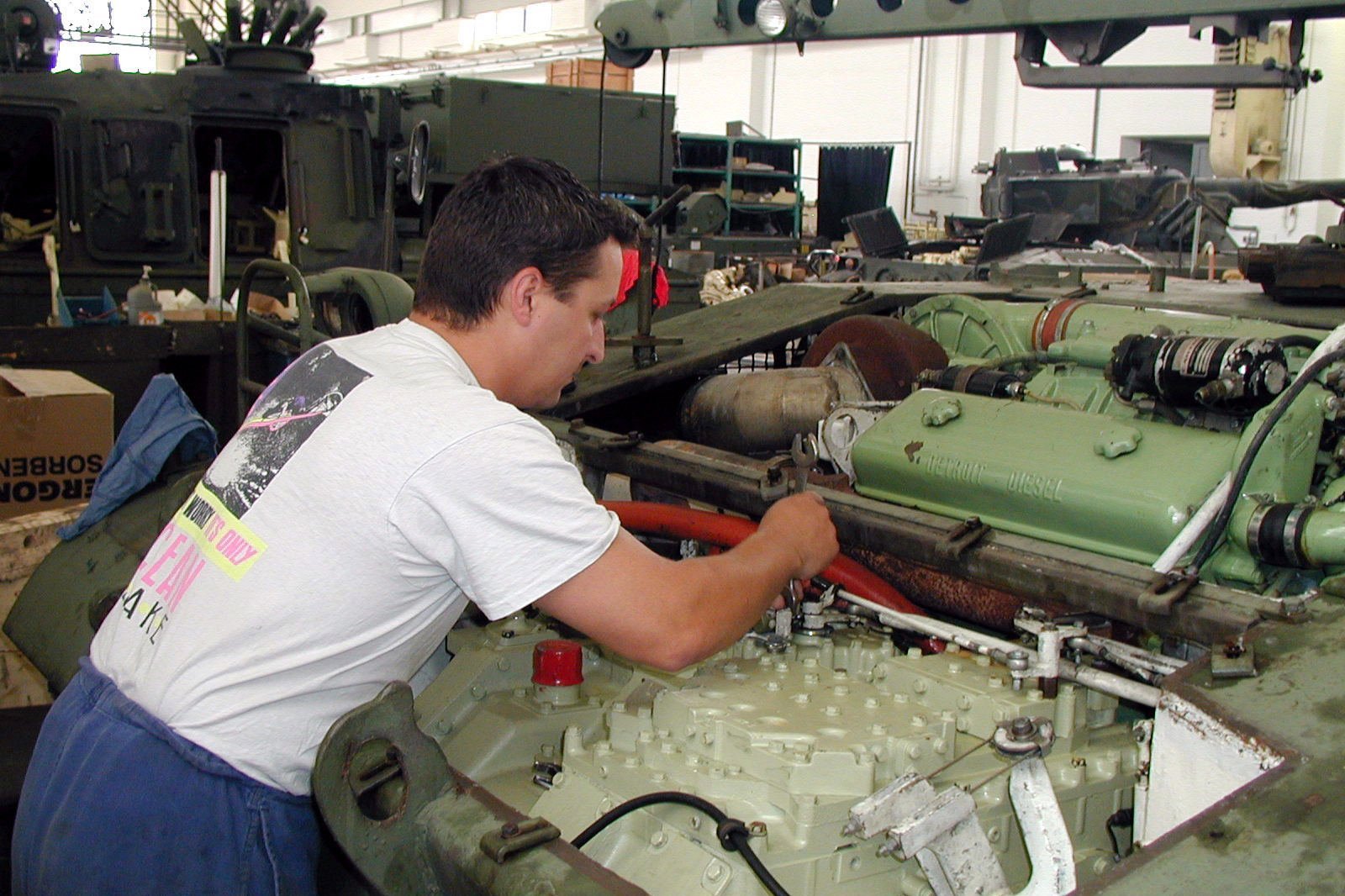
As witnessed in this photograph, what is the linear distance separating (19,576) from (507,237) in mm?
2517

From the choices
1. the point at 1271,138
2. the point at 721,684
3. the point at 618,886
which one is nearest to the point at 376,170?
the point at 721,684

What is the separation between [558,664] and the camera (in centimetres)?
218

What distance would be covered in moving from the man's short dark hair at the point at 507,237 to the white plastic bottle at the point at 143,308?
4.48 meters

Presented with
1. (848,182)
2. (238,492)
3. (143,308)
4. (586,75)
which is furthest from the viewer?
(848,182)

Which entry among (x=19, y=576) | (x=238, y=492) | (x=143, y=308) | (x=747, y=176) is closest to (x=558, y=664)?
(x=238, y=492)

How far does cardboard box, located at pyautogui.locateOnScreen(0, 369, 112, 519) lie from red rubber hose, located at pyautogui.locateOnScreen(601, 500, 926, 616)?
7.18 ft

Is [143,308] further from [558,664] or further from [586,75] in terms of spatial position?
[586,75]

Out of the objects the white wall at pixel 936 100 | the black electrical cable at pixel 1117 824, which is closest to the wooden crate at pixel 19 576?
the black electrical cable at pixel 1117 824

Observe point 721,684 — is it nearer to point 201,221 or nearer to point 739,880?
point 739,880

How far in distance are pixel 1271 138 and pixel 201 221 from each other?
8.94m

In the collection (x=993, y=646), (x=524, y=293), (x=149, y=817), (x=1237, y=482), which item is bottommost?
(x=149, y=817)

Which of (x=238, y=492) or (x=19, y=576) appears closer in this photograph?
(x=238, y=492)

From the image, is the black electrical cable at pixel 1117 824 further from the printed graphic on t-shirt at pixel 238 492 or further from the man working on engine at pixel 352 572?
the printed graphic on t-shirt at pixel 238 492

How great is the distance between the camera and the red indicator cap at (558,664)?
7.15 ft
